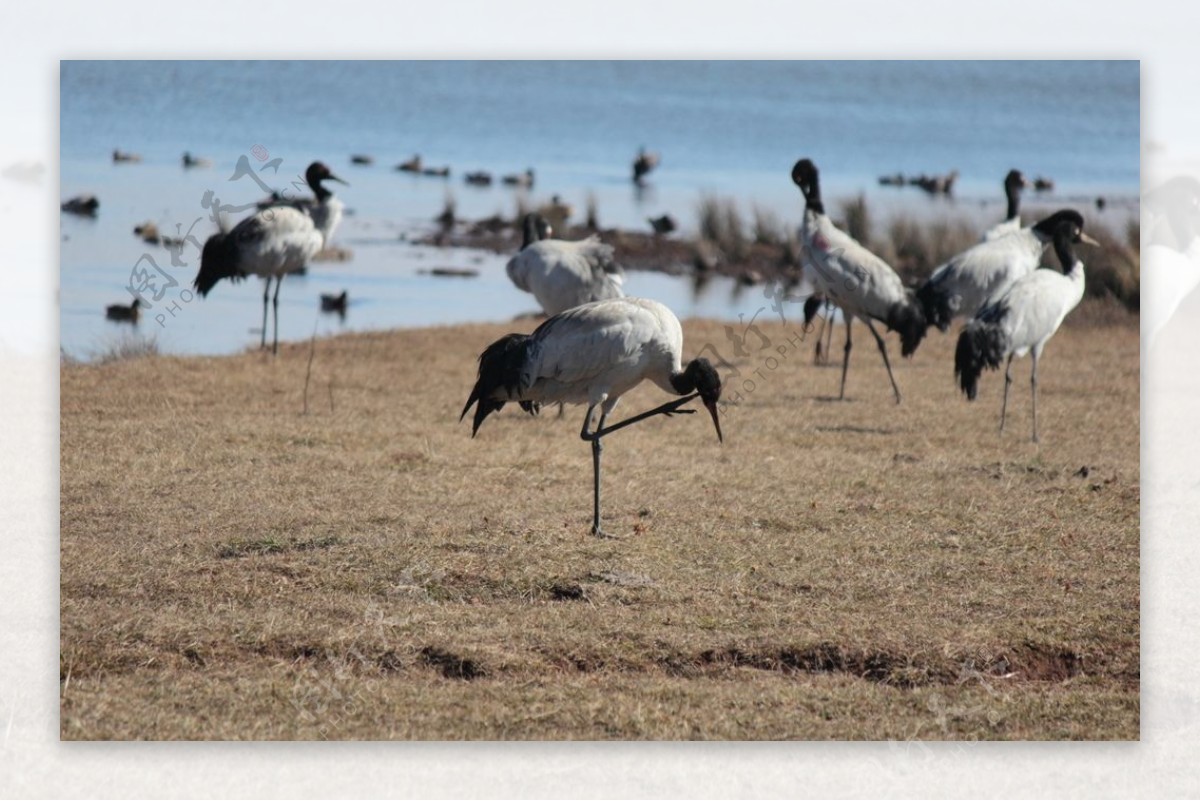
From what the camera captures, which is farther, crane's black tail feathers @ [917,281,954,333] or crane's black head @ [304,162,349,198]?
crane's black head @ [304,162,349,198]

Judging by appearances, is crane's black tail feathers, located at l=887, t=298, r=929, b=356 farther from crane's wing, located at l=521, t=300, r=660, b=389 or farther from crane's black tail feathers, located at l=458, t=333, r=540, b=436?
crane's black tail feathers, located at l=458, t=333, r=540, b=436

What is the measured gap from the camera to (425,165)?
18266 millimetres

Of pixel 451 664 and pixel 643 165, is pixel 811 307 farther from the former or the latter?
pixel 643 165

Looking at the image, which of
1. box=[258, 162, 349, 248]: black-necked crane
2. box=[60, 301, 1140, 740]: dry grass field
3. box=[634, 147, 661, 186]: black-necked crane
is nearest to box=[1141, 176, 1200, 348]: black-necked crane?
box=[60, 301, 1140, 740]: dry grass field

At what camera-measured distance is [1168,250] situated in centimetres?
652

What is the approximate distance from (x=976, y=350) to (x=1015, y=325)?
252 mm

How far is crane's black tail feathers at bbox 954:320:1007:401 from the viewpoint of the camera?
8484 mm

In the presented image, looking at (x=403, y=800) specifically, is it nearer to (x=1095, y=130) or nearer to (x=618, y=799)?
(x=618, y=799)

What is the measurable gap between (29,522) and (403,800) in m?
1.95

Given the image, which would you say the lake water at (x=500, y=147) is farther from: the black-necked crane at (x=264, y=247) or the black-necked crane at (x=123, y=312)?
the black-necked crane at (x=264, y=247)

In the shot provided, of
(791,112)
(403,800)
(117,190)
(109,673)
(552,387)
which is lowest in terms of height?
(403,800)

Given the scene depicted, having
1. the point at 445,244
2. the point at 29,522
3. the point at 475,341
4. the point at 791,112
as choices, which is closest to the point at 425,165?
the point at 445,244

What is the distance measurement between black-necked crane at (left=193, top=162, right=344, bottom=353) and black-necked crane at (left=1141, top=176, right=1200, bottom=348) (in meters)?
5.76

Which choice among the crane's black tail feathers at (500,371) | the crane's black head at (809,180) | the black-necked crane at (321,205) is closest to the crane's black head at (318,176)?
the black-necked crane at (321,205)
